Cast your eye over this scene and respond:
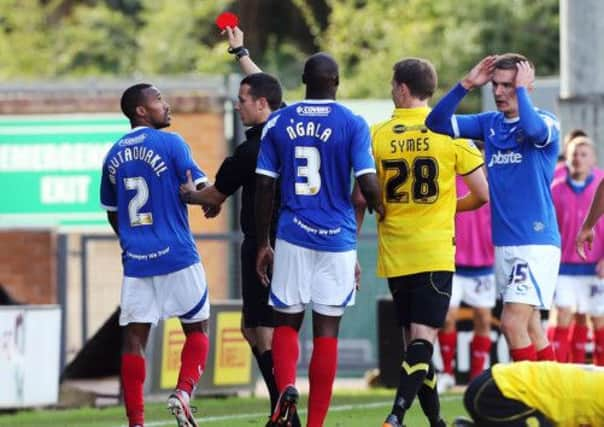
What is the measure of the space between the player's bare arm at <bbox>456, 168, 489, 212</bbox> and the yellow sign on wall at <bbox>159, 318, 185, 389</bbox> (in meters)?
5.43

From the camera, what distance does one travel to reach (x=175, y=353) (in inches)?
688

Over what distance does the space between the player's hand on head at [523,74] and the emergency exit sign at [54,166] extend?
11293 mm

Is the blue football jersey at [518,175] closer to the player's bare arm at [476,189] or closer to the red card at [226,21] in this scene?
the player's bare arm at [476,189]

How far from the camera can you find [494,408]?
10.0m

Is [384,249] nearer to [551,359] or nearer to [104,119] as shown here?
[551,359]

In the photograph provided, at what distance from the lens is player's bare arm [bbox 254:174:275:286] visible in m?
11.6

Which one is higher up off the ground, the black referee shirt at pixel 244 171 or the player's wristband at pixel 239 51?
the player's wristband at pixel 239 51

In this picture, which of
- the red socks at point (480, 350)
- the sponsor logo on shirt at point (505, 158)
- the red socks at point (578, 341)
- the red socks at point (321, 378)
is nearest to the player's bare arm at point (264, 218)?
the red socks at point (321, 378)

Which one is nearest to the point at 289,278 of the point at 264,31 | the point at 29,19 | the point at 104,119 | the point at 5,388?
the point at 5,388

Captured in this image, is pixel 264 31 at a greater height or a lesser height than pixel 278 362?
greater

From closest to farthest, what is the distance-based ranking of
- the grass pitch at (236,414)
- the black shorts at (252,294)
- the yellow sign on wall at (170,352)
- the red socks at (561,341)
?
the black shorts at (252,294), the grass pitch at (236,414), the yellow sign on wall at (170,352), the red socks at (561,341)

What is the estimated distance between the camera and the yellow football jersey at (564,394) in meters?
9.95

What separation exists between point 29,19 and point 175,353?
2358 cm

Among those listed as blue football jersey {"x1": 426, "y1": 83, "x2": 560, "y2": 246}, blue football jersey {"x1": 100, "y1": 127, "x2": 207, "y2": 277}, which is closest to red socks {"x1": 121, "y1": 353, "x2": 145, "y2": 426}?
blue football jersey {"x1": 100, "y1": 127, "x2": 207, "y2": 277}
